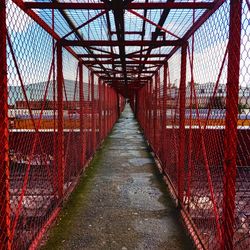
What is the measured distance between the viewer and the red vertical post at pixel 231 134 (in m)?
2.26

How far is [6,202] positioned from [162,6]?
2495 millimetres

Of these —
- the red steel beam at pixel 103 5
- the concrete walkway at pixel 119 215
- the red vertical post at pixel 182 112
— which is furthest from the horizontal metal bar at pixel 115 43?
the concrete walkway at pixel 119 215

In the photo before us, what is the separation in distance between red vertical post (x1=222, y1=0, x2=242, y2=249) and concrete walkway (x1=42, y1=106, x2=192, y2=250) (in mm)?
1167

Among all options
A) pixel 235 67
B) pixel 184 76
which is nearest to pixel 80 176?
pixel 184 76

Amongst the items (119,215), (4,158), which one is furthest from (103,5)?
(119,215)

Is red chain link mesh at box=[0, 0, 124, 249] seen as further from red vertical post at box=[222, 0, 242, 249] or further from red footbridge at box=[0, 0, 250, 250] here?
red vertical post at box=[222, 0, 242, 249]

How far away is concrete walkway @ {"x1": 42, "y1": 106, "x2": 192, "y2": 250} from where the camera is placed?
3479 millimetres

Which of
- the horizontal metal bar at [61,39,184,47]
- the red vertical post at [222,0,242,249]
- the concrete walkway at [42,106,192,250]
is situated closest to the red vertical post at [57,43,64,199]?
the horizontal metal bar at [61,39,184,47]

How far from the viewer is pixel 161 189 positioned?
5.55 meters

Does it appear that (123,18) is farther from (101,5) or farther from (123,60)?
(123,60)

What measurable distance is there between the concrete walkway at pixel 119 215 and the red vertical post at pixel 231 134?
3.83 ft

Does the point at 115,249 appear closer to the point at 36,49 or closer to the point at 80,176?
the point at 36,49

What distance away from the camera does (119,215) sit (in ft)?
14.0

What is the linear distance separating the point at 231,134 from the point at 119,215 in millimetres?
2520
